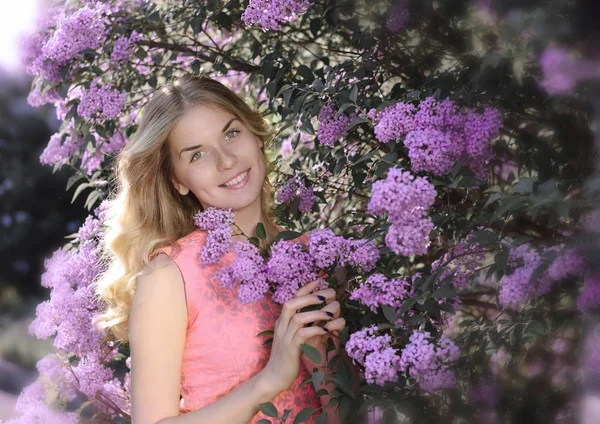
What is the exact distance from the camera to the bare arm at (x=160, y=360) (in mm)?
1688

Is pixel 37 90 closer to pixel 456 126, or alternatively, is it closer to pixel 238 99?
pixel 238 99

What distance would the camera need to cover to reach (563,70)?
118 cm

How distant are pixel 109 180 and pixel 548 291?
179 cm

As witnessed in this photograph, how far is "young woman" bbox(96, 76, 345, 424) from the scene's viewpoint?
1648 millimetres

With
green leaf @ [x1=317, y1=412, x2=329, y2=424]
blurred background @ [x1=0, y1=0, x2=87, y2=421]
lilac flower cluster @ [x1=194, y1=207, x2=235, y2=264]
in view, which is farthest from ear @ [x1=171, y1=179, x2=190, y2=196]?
blurred background @ [x1=0, y1=0, x2=87, y2=421]

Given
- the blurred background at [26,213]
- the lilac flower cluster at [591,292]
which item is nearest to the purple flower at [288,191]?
the lilac flower cluster at [591,292]

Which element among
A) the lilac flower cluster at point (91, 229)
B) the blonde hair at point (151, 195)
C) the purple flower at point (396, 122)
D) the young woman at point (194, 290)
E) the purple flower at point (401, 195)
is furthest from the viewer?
the lilac flower cluster at point (91, 229)

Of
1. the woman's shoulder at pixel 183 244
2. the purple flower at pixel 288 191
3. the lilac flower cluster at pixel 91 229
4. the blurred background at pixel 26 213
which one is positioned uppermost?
the blurred background at pixel 26 213

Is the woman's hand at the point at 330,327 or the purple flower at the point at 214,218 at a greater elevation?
the purple flower at the point at 214,218

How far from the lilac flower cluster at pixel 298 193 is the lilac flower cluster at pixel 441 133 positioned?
54 centimetres

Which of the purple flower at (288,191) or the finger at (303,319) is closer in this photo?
the finger at (303,319)

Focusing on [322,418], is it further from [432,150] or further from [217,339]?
[432,150]

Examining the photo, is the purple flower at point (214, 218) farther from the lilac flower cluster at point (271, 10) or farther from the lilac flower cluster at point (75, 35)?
the lilac flower cluster at point (75, 35)

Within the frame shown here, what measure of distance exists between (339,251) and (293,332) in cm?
19
